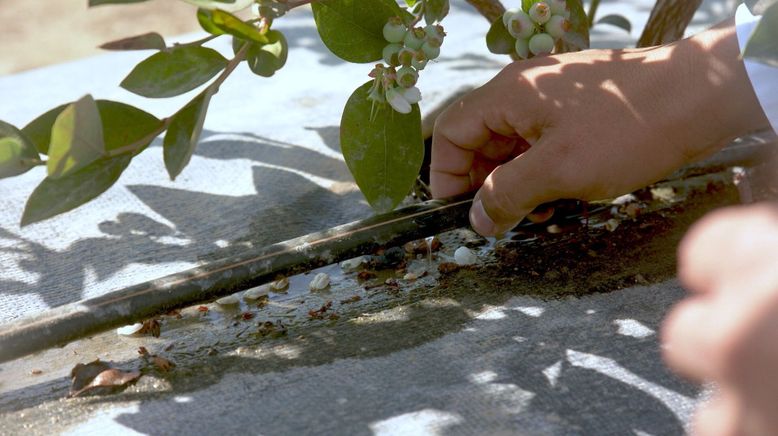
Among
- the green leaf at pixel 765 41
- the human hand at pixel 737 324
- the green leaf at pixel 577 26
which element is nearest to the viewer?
the human hand at pixel 737 324

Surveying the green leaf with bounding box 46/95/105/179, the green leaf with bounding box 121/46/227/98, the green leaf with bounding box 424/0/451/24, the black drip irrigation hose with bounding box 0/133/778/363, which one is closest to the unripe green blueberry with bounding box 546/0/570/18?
the green leaf with bounding box 424/0/451/24

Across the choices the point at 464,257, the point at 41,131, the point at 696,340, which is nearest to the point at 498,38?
the point at 464,257

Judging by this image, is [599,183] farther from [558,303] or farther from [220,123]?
[220,123]

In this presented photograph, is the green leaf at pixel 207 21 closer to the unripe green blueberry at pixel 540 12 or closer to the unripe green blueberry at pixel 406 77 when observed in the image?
the unripe green blueberry at pixel 406 77

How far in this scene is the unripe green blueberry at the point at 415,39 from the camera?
0.83m

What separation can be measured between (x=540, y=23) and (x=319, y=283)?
351 mm

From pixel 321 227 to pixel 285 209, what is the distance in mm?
61

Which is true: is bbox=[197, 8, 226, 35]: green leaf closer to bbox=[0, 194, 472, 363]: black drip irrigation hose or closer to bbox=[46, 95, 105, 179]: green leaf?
bbox=[46, 95, 105, 179]: green leaf

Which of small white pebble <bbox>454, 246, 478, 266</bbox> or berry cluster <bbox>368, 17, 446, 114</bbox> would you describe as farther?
small white pebble <bbox>454, 246, 478, 266</bbox>

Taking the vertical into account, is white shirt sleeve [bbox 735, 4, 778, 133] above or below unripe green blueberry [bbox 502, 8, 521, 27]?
below

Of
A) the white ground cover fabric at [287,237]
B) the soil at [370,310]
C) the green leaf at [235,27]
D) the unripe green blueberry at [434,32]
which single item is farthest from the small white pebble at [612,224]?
the green leaf at [235,27]

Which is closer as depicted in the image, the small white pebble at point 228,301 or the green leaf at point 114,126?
the green leaf at point 114,126

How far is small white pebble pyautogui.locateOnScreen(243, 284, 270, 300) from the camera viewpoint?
3.22ft

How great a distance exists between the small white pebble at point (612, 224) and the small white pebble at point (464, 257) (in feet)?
0.53
